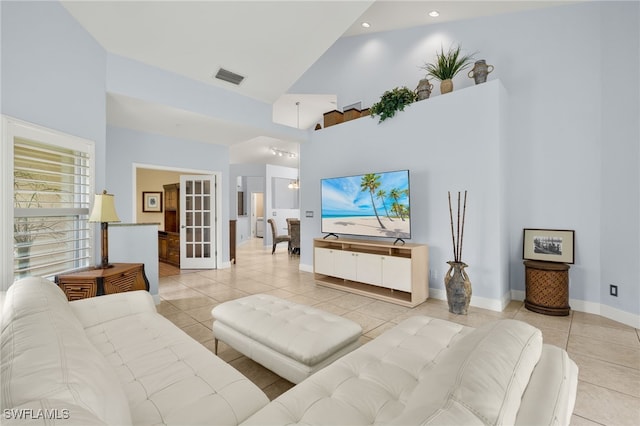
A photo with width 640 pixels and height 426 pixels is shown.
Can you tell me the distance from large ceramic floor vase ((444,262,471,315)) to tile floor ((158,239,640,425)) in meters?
0.10

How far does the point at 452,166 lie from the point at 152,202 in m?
7.77

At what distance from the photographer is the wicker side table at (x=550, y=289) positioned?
10.4ft

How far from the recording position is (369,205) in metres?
4.15

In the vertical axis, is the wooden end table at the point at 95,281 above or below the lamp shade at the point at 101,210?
below

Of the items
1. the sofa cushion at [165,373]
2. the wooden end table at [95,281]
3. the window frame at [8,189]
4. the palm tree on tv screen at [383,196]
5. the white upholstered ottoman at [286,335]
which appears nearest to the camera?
the sofa cushion at [165,373]

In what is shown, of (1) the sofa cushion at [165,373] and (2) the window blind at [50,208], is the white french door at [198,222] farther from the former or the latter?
(1) the sofa cushion at [165,373]

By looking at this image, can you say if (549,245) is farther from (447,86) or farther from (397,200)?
(447,86)

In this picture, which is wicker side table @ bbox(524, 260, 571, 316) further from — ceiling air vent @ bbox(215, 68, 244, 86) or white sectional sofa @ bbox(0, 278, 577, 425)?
ceiling air vent @ bbox(215, 68, 244, 86)

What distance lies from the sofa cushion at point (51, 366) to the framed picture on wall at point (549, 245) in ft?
13.9

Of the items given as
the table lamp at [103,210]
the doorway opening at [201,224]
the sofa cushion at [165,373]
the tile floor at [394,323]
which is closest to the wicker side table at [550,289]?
the tile floor at [394,323]

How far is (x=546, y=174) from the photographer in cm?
354

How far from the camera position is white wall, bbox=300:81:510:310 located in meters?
3.38

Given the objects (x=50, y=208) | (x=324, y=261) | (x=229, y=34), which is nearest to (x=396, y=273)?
(x=324, y=261)

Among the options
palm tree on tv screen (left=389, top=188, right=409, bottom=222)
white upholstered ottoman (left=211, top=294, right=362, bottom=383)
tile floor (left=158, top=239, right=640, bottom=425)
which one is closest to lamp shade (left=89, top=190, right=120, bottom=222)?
tile floor (left=158, top=239, right=640, bottom=425)
